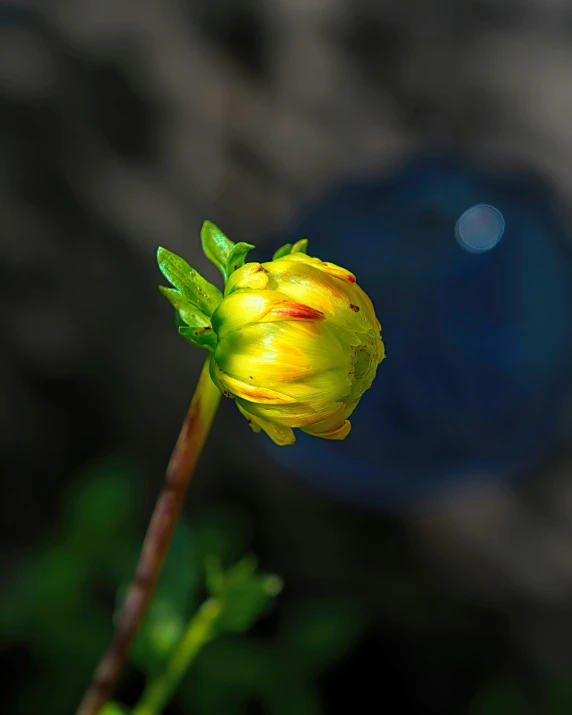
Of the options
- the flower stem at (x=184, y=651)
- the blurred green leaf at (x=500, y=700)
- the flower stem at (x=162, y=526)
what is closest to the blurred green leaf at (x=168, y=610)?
the flower stem at (x=184, y=651)

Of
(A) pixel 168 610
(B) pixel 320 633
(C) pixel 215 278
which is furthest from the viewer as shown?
(C) pixel 215 278

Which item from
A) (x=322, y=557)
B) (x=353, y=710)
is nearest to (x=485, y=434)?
(x=322, y=557)

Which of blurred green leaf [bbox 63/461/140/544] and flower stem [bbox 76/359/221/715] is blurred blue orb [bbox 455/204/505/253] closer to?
blurred green leaf [bbox 63/461/140/544]

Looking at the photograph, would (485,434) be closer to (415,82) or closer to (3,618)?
(415,82)

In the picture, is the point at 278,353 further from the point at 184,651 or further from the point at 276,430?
the point at 184,651

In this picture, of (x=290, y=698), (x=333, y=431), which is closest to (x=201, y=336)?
(x=333, y=431)

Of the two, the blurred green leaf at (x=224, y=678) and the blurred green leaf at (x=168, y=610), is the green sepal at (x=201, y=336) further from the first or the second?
the blurred green leaf at (x=224, y=678)
